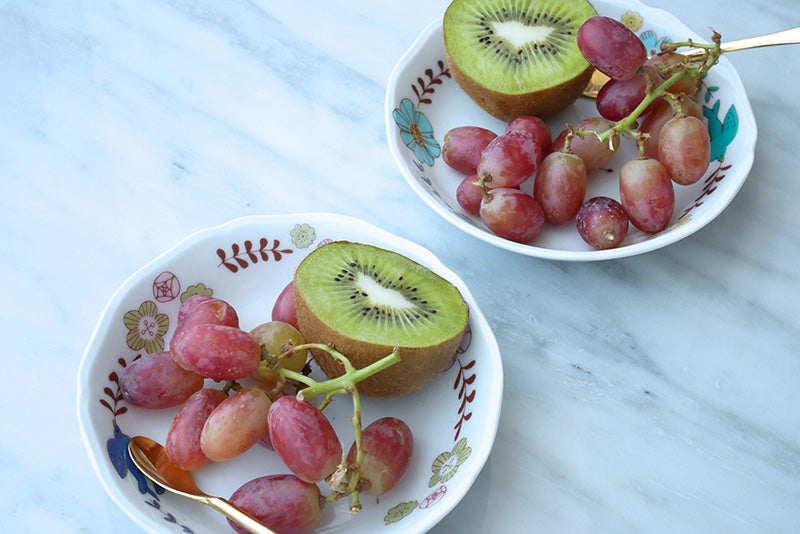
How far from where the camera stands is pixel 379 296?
0.83 m

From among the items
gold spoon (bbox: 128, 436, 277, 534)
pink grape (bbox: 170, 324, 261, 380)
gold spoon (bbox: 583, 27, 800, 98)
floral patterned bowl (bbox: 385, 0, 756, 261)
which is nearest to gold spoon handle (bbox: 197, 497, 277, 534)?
gold spoon (bbox: 128, 436, 277, 534)

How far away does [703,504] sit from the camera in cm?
82

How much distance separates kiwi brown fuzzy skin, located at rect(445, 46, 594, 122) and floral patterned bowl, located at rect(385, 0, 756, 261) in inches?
1.6

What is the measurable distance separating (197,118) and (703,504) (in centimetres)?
90

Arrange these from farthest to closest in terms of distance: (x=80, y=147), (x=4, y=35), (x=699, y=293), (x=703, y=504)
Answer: (x=4, y=35) < (x=80, y=147) < (x=699, y=293) < (x=703, y=504)

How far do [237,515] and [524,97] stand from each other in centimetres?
67

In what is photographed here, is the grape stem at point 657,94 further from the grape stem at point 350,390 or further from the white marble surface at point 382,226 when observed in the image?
the grape stem at point 350,390

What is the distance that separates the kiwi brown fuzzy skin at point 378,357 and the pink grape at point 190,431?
126 millimetres

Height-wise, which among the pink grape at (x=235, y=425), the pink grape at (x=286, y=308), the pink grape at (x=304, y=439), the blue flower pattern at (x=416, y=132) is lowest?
the pink grape at (x=235, y=425)

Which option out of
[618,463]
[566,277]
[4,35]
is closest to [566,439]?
[618,463]

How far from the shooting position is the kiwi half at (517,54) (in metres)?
1.03

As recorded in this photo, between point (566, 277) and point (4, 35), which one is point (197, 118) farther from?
point (566, 277)

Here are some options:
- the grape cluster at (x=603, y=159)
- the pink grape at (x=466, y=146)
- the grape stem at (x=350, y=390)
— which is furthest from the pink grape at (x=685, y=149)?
the grape stem at (x=350, y=390)

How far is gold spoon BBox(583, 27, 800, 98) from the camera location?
1.02 metres
